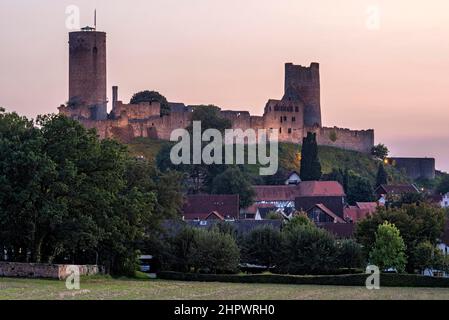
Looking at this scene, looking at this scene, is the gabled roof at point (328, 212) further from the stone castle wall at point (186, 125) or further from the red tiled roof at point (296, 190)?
the stone castle wall at point (186, 125)

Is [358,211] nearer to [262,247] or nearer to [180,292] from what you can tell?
[262,247]

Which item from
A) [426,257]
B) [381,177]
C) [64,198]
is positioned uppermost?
[381,177]

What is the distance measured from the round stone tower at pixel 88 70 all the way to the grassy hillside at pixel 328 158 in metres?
8.46

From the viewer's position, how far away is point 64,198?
62812mm

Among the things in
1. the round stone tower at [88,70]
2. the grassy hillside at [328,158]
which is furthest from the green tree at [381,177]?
the round stone tower at [88,70]

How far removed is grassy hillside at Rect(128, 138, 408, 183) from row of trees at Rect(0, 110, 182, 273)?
3479 inches

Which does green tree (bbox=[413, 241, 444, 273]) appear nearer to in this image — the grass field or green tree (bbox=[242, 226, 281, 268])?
green tree (bbox=[242, 226, 281, 268])

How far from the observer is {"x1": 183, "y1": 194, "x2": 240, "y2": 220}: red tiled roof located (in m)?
121

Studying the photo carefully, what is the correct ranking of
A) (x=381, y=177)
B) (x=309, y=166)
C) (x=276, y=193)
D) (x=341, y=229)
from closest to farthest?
(x=341, y=229) → (x=276, y=193) → (x=309, y=166) → (x=381, y=177)

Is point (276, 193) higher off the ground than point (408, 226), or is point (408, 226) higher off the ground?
point (276, 193)

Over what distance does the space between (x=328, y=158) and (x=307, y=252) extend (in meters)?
105

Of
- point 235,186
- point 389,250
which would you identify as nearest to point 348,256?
point 389,250
